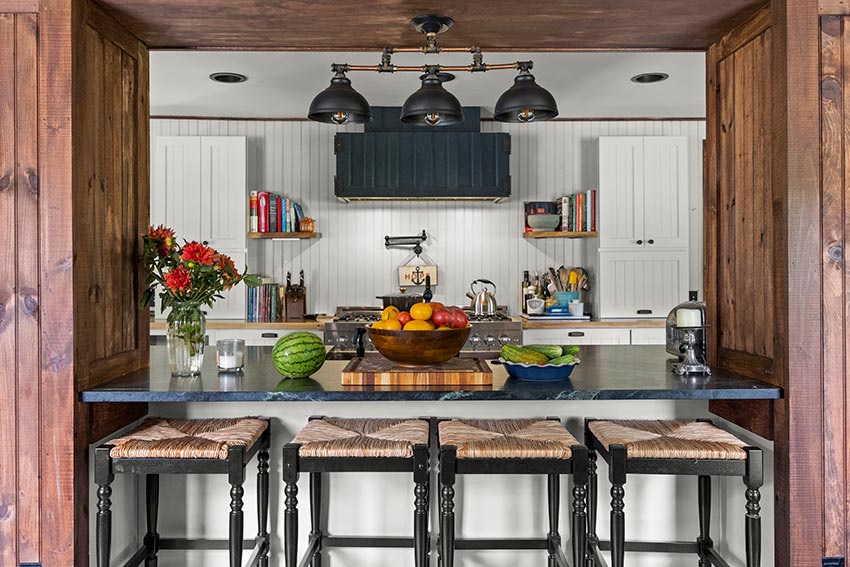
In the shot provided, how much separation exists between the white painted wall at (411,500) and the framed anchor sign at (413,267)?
310 cm

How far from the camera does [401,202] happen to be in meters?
5.63

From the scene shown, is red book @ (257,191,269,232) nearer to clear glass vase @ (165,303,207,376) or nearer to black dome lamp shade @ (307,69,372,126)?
black dome lamp shade @ (307,69,372,126)

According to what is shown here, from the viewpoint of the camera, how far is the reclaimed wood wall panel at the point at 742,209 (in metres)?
2.27

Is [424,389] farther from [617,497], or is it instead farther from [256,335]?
[256,335]

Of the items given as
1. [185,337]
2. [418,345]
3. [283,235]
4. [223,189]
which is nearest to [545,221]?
[283,235]

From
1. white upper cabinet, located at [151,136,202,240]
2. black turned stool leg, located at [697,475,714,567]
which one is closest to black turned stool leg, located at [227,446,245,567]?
black turned stool leg, located at [697,475,714,567]

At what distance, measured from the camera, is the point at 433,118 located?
2.63 meters

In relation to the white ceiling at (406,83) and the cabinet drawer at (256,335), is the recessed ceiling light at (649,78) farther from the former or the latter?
the cabinet drawer at (256,335)

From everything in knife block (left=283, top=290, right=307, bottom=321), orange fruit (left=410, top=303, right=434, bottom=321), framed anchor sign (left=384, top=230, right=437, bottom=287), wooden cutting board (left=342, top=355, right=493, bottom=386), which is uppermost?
framed anchor sign (left=384, top=230, right=437, bottom=287)

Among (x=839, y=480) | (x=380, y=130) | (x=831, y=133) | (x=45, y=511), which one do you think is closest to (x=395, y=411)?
(x=45, y=511)

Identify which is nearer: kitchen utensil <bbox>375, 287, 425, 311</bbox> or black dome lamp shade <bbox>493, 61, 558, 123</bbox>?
black dome lamp shade <bbox>493, 61, 558, 123</bbox>

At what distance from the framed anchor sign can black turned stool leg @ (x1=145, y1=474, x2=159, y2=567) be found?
3284 millimetres

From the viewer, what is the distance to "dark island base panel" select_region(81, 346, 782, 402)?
2.12 metres

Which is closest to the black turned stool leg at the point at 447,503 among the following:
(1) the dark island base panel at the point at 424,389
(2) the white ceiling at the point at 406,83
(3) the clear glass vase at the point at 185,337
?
(1) the dark island base panel at the point at 424,389
